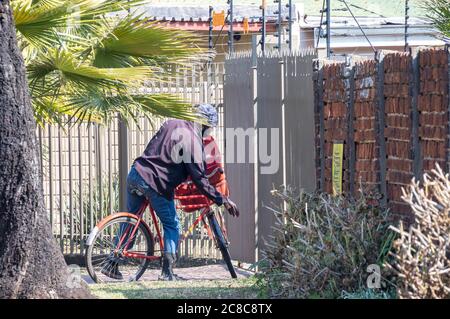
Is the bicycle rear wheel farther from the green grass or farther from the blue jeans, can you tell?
the blue jeans

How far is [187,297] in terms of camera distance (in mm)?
8312

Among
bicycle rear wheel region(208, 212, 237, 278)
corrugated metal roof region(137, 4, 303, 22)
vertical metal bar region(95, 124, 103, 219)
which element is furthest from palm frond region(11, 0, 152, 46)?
corrugated metal roof region(137, 4, 303, 22)

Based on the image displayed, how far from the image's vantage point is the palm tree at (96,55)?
30.6 feet

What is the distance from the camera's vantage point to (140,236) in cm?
1099

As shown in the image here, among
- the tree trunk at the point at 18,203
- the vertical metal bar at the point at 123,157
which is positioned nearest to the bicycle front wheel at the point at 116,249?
the vertical metal bar at the point at 123,157

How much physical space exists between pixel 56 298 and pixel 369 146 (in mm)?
2830

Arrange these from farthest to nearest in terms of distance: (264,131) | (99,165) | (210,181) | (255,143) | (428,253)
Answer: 1. (99,165)
2. (255,143)
3. (264,131)
4. (210,181)
5. (428,253)

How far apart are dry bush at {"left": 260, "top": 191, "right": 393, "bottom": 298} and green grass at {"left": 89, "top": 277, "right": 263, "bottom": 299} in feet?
1.87

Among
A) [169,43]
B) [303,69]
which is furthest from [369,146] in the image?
[169,43]

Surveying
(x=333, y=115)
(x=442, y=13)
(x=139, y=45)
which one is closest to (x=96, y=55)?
(x=139, y=45)

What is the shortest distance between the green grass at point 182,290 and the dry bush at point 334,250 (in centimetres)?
57

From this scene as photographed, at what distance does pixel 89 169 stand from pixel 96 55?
2.46 m

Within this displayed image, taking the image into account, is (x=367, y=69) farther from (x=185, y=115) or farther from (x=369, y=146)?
(x=185, y=115)

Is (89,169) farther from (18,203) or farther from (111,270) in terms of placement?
(18,203)
